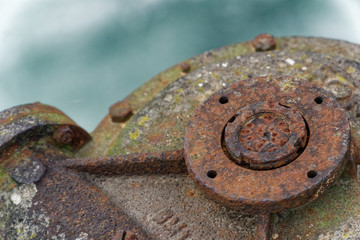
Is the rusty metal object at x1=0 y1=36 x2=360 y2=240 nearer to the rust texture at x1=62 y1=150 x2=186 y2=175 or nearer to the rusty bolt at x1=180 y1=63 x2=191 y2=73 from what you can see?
the rust texture at x1=62 y1=150 x2=186 y2=175

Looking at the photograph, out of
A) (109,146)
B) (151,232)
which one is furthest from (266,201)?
(109,146)

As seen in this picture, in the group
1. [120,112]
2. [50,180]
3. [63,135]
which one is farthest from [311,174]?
[120,112]

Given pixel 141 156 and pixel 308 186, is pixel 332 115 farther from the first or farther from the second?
pixel 141 156

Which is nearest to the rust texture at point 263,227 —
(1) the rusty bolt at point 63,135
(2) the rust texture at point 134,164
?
(2) the rust texture at point 134,164

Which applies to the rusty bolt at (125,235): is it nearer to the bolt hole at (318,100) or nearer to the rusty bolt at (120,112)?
the bolt hole at (318,100)

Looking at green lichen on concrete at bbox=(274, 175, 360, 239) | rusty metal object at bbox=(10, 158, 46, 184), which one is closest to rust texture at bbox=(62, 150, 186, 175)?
rusty metal object at bbox=(10, 158, 46, 184)

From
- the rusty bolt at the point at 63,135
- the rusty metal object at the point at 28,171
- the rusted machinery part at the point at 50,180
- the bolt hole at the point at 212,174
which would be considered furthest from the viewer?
the rusty bolt at the point at 63,135
